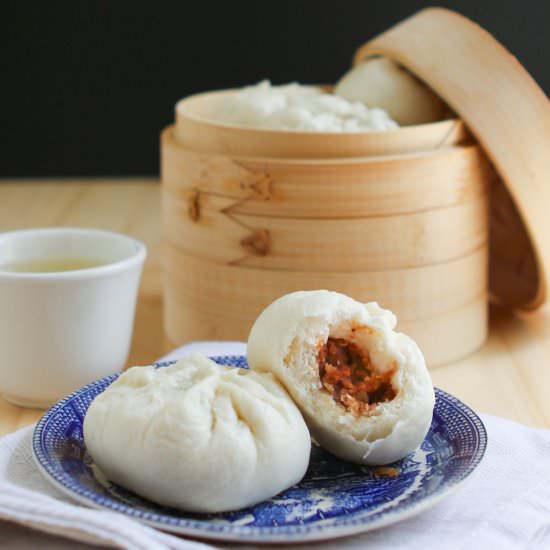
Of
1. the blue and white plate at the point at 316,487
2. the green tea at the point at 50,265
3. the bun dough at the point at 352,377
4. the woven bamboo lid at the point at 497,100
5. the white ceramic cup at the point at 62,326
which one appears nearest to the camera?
the blue and white plate at the point at 316,487

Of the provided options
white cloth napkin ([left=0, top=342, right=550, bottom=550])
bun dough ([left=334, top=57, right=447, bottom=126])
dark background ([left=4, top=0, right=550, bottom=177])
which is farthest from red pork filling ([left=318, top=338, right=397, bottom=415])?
dark background ([left=4, top=0, right=550, bottom=177])

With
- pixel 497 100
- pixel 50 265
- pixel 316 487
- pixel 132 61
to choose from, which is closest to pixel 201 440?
pixel 316 487

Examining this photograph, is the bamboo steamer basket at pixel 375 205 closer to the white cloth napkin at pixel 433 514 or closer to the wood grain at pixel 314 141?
the wood grain at pixel 314 141

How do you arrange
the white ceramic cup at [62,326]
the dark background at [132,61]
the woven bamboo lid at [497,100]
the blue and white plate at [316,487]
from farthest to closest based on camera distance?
the dark background at [132,61] → the woven bamboo lid at [497,100] → the white ceramic cup at [62,326] → the blue and white plate at [316,487]

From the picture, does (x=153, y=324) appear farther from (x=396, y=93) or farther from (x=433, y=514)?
(x=433, y=514)

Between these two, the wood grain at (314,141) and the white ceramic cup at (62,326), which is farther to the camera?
the wood grain at (314,141)

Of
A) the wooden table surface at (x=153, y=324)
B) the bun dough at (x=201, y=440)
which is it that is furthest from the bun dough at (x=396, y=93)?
the bun dough at (x=201, y=440)
